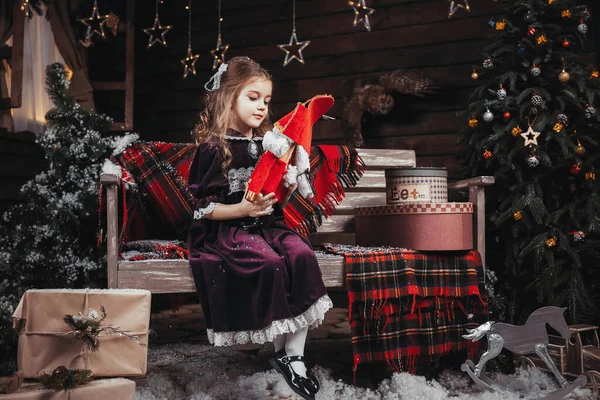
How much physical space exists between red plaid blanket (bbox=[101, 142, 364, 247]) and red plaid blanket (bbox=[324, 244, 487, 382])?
0.31 metres

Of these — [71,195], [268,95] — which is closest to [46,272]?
[71,195]

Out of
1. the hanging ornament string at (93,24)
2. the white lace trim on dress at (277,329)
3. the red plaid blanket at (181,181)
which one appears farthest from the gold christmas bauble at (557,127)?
the hanging ornament string at (93,24)

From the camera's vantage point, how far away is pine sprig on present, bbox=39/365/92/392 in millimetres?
1761

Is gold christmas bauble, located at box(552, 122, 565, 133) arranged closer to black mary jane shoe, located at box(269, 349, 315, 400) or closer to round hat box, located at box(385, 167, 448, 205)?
round hat box, located at box(385, 167, 448, 205)

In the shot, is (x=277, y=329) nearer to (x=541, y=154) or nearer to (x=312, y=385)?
(x=312, y=385)

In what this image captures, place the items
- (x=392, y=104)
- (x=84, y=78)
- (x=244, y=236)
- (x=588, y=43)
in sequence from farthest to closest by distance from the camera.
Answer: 1. (x=84, y=78)
2. (x=392, y=104)
3. (x=588, y=43)
4. (x=244, y=236)

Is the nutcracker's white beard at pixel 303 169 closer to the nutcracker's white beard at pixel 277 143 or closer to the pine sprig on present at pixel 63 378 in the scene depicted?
the nutcracker's white beard at pixel 277 143

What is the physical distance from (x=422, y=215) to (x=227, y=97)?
0.97 meters

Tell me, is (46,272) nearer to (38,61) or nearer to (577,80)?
(38,61)

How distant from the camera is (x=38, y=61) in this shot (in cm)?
485

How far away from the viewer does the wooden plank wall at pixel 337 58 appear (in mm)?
4613

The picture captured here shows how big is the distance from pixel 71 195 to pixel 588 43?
3375 millimetres

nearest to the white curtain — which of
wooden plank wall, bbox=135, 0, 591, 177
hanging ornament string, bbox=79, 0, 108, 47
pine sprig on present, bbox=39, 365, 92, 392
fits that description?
hanging ornament string, bbox=79, 0, 108, 47

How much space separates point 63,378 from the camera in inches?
69.7
